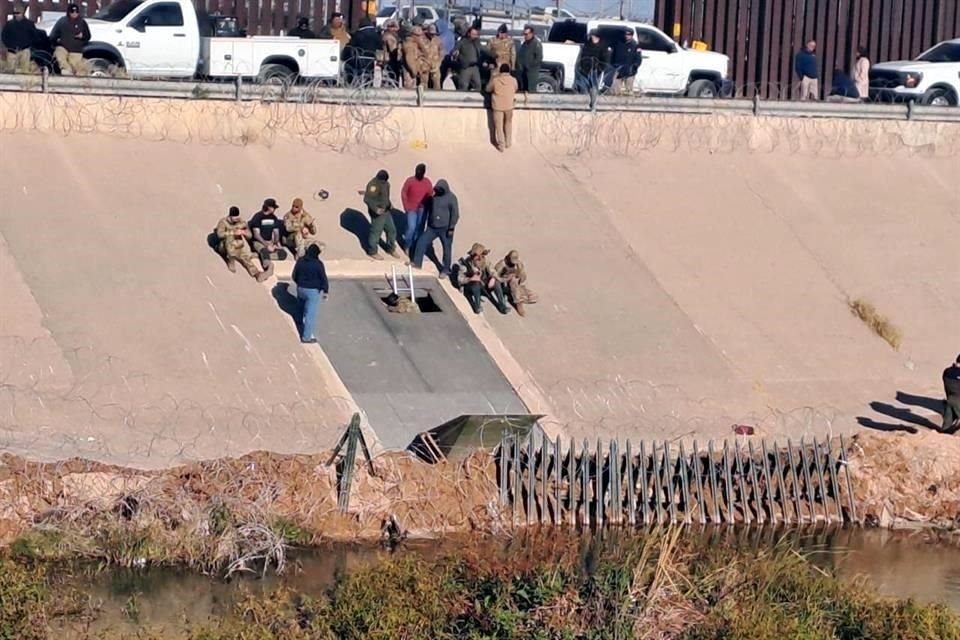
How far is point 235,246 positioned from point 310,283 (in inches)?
69.5

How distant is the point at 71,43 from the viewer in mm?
28234

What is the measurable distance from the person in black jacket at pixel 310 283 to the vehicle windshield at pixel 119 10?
8.01 metres

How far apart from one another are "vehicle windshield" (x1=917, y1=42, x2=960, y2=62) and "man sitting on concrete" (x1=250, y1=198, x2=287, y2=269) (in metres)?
15.6

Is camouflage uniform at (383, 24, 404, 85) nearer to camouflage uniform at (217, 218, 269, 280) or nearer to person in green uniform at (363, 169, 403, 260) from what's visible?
person in green uniform at (363, 169, 403, 260)

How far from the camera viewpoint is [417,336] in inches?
965

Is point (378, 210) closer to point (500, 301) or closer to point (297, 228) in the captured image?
point (297, 228)

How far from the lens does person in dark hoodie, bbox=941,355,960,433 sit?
23531 millimetres

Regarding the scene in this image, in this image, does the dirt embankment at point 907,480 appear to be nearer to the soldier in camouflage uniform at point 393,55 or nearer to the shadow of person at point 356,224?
the shadow of person at point 356,224

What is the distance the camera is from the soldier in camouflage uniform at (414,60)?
98.2ft

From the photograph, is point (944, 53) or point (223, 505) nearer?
point (223, 505)

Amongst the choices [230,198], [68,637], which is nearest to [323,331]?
[230,198]

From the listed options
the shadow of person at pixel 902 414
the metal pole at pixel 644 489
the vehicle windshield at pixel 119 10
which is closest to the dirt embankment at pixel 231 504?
the metal pole at pixel 644 489

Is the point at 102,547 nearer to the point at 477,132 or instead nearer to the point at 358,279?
the point at 358,279

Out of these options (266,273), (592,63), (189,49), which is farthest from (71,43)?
(592,63)
